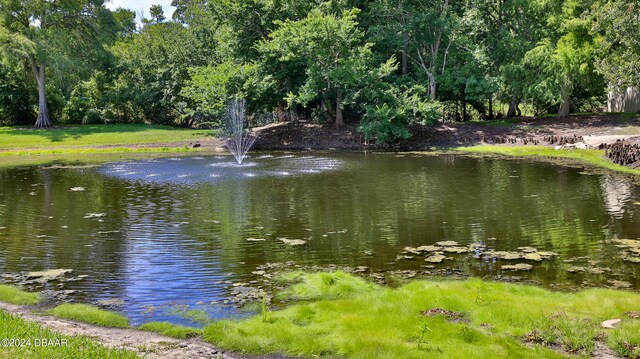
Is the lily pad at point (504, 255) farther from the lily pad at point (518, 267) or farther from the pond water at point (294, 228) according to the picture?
the lily pad at point (518, 267)

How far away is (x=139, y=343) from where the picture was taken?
27.5 feet

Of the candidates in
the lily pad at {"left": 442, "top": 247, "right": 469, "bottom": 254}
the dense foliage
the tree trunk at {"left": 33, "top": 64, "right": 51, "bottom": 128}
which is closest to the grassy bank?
the tree trunk at {"left": 33, "top": 64, "right": 51, "bottom": 128}

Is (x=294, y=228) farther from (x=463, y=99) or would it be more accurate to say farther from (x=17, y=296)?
(x=463, y=99)

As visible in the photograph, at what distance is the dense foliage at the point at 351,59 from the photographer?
4366 centimetres

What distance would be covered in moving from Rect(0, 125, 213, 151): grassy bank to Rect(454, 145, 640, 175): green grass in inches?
958

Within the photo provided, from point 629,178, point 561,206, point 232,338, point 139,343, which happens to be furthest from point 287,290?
point 629,178

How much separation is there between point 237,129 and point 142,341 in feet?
133

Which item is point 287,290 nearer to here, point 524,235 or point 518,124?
point 524,235

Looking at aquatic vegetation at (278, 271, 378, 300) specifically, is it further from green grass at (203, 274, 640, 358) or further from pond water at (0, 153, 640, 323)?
pond water at (0, 153, 640, 323)

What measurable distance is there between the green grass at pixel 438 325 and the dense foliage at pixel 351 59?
29701 millimetres

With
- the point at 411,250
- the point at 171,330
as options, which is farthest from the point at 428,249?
the point at 171,330

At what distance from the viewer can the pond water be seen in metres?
11.9

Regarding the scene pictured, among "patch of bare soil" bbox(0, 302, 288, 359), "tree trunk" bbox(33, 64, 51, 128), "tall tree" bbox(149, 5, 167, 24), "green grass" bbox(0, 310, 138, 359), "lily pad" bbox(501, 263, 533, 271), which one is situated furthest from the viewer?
"tall tree" bbox(149, 5, 167, 24)

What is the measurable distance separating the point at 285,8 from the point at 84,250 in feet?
122
